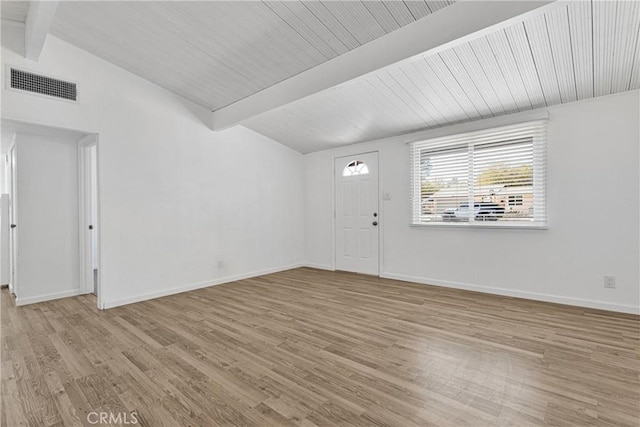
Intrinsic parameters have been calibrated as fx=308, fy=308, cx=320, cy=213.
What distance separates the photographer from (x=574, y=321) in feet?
9.99

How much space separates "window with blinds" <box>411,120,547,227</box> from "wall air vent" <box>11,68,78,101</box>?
178 inches

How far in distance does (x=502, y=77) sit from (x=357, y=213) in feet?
10.2

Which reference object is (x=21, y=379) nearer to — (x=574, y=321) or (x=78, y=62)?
(x=78, y=62)

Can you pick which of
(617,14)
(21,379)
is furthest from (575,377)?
(21,379)

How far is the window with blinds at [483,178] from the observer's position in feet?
12.4

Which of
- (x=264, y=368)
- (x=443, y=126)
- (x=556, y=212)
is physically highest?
(x=443, y=126)

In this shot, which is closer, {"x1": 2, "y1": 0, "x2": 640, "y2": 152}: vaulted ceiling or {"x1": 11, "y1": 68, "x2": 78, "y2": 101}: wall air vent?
{"x1": 2, "y1": 0, "x2": 640, "y2": 152}: vaulted ceiling

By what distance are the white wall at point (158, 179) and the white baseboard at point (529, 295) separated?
268 centimetres

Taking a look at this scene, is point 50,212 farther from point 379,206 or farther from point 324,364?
point 379,206

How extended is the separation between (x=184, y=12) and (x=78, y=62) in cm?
171

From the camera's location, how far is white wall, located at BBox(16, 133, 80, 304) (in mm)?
3881

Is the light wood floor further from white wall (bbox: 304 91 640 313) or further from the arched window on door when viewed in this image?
the arched window on door

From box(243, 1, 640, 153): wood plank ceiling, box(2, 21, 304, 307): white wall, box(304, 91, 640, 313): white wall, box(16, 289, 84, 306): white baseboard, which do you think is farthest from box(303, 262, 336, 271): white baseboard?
box(16, 289, 84, 306): white baseboard

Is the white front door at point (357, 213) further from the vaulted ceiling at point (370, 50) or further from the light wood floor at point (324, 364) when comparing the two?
the light wood floor at point (324, 364)
